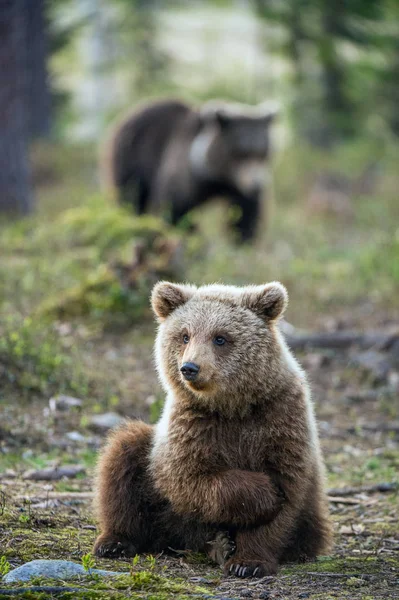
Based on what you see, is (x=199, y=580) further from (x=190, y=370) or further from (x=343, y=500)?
(x=343, y=500)

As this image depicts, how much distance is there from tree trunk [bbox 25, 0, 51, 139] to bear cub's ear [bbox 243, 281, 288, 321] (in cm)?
1726

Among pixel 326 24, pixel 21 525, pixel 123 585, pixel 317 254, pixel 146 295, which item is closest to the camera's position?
pixel 123 585

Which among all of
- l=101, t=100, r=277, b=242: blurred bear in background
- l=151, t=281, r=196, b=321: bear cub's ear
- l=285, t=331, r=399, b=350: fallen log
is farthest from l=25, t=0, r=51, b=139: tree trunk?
l=151, t=281, r=196, b=321: bear cub's ear

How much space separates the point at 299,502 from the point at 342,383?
4160mm

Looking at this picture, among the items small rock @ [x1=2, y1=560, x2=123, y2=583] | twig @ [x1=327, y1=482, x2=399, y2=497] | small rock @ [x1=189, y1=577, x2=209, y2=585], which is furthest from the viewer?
twig @ [x1=327, y1=482, x2=399, y2=497]

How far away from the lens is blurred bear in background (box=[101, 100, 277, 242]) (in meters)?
13.7

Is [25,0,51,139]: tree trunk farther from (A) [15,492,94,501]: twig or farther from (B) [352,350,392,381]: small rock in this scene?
(A) [15,492,94,501]: twig

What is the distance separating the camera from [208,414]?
4605 millimetres

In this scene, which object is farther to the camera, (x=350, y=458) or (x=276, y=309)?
(x=350, y=458)

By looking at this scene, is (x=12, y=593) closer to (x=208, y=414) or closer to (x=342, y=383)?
(x=208, y=414)

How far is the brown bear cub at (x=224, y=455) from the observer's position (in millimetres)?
4410

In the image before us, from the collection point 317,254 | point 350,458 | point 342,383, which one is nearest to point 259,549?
point 350,458

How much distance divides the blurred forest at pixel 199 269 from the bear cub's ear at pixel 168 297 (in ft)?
4.11

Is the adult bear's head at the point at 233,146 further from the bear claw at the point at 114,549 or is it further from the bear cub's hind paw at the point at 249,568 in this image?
the bear cub's hind paw at the point at 249,568
